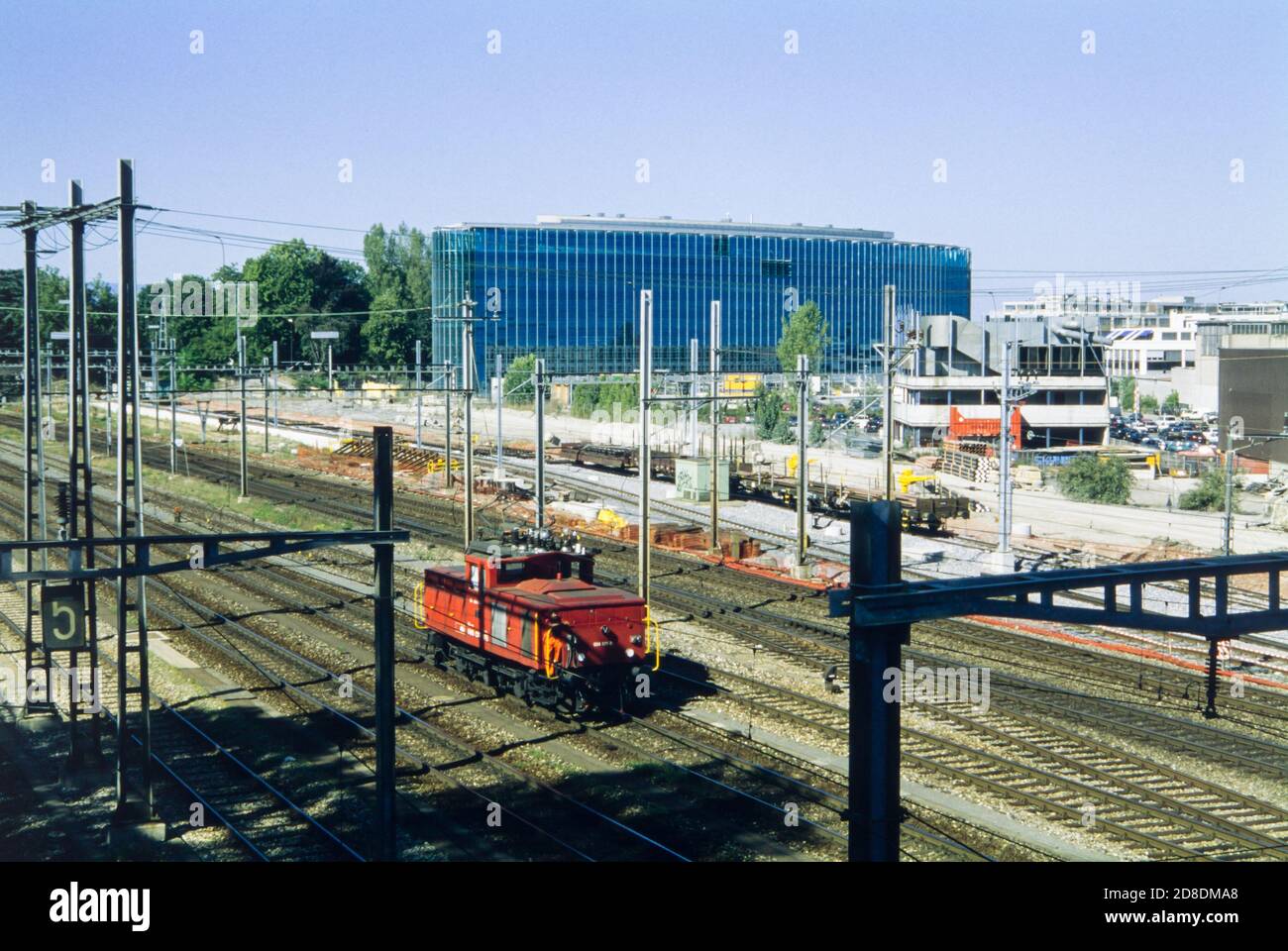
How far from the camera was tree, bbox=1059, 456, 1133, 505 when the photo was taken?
40.0 metres

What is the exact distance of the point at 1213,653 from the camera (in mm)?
15430

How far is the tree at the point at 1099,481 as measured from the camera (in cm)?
4000

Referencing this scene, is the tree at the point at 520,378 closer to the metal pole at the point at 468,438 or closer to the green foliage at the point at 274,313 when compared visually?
the green foliage at the point at 274,313

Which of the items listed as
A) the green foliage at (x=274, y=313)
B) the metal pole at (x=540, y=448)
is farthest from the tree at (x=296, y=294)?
the metal pole at (x=540, y=448)

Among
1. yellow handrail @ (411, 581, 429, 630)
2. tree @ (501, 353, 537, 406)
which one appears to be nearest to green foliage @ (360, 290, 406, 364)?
tree @ (501, 353, 537, 406)

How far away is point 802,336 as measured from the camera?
65125 mm

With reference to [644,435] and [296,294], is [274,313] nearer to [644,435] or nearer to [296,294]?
[296,294]

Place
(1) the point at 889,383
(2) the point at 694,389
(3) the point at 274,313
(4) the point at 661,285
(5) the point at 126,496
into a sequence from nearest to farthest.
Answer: (5) the point at 126,496, (1) the point at 889,383, (2) the point at 694,389, (3) the point at 274,313, (4) the point at 661,285

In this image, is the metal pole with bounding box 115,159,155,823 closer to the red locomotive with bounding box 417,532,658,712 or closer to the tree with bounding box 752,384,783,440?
the red locomotive with bounding box 417,532,658,712

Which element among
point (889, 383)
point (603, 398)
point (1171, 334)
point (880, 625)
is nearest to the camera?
point (880, 625)

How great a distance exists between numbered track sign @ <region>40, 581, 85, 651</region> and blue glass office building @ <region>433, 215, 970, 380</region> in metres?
47.4

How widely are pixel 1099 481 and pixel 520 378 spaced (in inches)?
1304

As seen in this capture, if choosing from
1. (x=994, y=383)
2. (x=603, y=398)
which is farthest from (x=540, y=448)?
(x=603, y=398)
